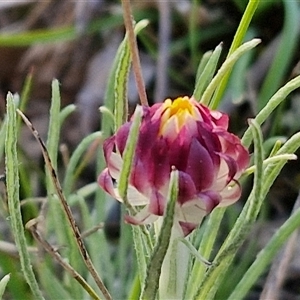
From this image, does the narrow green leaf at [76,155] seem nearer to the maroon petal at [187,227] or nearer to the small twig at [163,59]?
the maroon petal at [187,227]

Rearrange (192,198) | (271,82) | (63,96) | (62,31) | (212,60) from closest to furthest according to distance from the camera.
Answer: (192,198), (212,60), (271,82), (62,31), (63,96)

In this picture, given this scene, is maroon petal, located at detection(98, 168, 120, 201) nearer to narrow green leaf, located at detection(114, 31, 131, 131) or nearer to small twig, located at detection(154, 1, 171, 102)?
narrow green leaf, located at detection(114, 31, 131, 131)

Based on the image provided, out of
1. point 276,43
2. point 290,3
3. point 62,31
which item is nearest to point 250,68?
point 276,43

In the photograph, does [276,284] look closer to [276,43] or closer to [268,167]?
[268,167]

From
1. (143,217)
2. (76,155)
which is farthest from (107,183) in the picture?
(76,155)

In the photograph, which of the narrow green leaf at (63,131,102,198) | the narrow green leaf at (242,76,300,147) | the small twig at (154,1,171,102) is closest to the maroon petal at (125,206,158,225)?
the narrow green leaf at (242,76,300,147)

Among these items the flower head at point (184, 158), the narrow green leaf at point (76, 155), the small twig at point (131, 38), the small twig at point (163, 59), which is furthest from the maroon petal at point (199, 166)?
the small twig at point (163, 59)

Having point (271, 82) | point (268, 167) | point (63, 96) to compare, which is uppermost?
point (268, 167)
